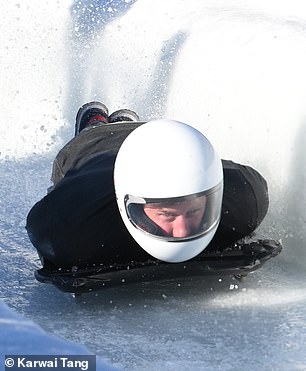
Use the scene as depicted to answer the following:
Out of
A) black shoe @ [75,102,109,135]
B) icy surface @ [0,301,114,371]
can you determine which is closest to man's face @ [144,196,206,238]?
icy surface @ [0,301,114,371]

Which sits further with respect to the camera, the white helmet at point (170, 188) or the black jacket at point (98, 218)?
the black jacket at point (98, 218)

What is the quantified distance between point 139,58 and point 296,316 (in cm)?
219

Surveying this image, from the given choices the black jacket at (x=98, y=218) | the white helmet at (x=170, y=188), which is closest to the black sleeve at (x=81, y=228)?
the black jacket at (x=98, y=218)

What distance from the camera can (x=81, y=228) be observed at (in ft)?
8.17

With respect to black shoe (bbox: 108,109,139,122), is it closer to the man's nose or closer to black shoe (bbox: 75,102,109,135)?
black shoe (bbox: 75,102,109,135)

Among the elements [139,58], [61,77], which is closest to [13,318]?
[139,58]

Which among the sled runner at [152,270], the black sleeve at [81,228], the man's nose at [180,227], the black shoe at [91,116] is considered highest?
the man's nose at [180,227]

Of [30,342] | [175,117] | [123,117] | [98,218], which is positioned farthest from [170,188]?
[175,117]

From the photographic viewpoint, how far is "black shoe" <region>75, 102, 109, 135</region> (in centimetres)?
358

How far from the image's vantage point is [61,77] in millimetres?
4750

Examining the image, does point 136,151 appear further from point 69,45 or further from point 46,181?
point 69,45

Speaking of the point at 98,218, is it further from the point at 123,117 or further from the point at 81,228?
the point at 123,117

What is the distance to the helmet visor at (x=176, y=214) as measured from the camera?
2279mm

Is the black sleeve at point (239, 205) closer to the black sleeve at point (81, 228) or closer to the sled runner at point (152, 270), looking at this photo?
the sled runner at point (152, 270)
